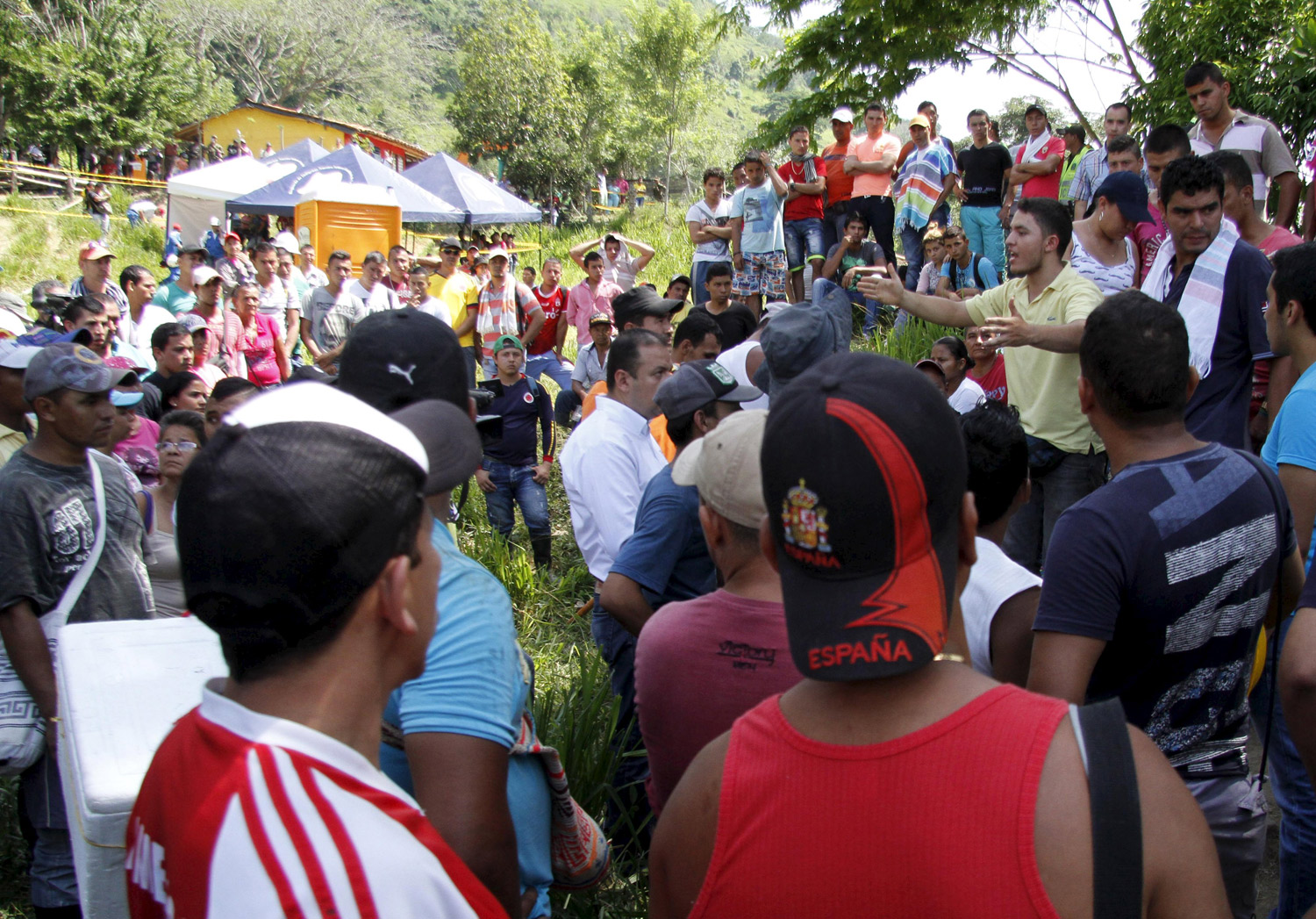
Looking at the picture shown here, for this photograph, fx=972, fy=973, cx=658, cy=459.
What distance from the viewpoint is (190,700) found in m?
1.75

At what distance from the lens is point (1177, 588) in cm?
201

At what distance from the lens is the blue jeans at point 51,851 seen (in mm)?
2953

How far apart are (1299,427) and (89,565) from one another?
3623 millimetres

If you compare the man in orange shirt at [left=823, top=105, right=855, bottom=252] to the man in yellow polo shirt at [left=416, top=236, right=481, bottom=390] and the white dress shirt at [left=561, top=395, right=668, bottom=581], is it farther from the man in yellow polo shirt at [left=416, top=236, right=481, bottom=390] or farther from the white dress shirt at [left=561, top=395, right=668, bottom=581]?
the white dress shirt at [left=561, top=395, right=668, bottom=581]

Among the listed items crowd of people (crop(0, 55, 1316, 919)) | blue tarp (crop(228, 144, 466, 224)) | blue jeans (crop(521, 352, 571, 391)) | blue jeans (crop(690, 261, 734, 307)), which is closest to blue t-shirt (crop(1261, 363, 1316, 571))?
crowd of people (crop(0, 55, 1316, 919))

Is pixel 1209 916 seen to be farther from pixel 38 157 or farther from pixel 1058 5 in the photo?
pixel 38 157

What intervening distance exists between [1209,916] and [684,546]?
204 centimetres

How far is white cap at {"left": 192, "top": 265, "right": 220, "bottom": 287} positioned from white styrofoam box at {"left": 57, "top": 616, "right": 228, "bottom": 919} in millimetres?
8017

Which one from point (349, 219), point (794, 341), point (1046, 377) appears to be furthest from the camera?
point (349, 219)

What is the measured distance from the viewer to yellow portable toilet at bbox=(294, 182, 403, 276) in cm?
1670

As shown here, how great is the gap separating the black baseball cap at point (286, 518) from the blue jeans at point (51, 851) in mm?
2377

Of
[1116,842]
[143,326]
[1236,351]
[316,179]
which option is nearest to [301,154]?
[316,179]

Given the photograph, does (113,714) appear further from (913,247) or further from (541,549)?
(913,247)

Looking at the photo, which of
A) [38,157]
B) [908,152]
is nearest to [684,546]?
[908,152]
